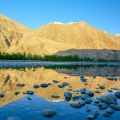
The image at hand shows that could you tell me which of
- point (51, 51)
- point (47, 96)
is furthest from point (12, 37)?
point (47, 96)

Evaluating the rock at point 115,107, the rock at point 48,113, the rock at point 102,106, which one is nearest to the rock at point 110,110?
the rock at point 102,106

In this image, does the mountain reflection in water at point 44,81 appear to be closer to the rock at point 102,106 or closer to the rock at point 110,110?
the rock at point 102,106

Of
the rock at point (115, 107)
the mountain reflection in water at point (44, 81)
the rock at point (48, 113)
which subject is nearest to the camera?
the rock at point (48, 113)

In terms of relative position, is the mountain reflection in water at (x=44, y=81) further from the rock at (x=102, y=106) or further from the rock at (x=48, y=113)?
the rock at (x=102, y=106)

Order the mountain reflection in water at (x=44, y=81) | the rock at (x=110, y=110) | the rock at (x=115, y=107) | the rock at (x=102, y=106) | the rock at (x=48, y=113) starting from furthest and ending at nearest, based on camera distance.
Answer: the mountain reflection in water at (x=44, y=81) → the rock at (x=115, y=107) → the rock at (x=102, y=106) → the rock at (x=110, y=110) → the rock at (x=48, y=113)

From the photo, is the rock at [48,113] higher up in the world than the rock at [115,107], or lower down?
higher up

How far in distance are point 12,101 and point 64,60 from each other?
399ft

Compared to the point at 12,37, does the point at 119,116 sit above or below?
below

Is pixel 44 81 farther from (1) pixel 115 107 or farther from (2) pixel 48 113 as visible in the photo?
(2) pixel 48 113

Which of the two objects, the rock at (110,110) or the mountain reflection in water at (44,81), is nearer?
the rock at (110,110)

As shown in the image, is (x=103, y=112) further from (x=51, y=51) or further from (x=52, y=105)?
(x=51, y=51)

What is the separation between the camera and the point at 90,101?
12.5 m

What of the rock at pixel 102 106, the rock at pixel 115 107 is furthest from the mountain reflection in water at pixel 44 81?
the rock at pixel 115 107

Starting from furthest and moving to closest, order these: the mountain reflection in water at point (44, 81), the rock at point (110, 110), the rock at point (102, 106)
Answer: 1. the mountain reflection in water at point (44, 81)
2. the rock at point (102, 106)
3. the rock at point (110, 110)
